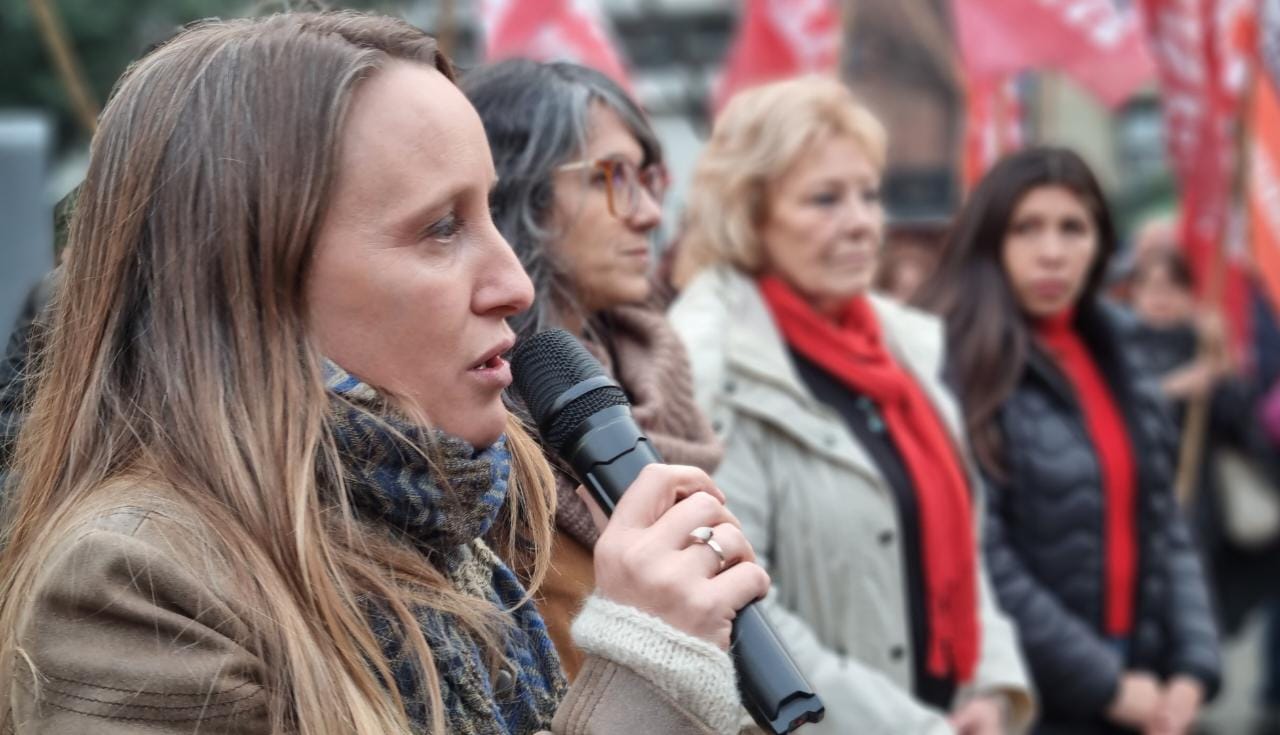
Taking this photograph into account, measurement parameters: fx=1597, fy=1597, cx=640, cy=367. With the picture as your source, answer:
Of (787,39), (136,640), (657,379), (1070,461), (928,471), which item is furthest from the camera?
(787,39)

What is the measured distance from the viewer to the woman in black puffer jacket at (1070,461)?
413 centimetres

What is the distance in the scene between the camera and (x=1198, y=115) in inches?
266

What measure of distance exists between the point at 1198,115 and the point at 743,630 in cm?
581

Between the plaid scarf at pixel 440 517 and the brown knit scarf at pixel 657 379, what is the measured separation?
2.46ft

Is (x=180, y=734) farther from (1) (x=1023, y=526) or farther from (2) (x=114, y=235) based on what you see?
(1) (x=1023, y=526)

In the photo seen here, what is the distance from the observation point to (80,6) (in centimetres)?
1571

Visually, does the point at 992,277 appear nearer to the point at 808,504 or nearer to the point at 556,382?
the point at 808,504

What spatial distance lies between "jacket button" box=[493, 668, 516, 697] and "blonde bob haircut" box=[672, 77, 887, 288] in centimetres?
203

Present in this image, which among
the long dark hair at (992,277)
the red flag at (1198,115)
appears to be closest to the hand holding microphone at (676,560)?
the long dark hair at (992,277)

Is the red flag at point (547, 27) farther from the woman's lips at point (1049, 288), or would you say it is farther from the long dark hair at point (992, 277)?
the woman's lips at point (1049, 288)

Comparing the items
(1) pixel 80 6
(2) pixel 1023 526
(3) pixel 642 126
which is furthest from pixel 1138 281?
(1) pixel 80 6

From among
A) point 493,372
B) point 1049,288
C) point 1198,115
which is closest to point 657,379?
point 493,372

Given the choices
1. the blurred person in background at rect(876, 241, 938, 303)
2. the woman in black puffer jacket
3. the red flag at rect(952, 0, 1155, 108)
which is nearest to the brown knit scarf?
the woman in black puffer jacket

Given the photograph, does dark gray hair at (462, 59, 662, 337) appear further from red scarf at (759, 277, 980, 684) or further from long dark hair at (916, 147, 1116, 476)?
long dark hair at (916, 147, 1116, 476)
